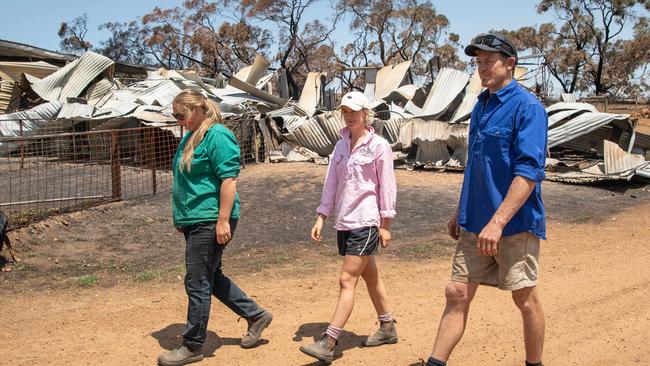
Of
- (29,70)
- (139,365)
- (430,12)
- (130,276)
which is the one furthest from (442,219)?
(430,12)

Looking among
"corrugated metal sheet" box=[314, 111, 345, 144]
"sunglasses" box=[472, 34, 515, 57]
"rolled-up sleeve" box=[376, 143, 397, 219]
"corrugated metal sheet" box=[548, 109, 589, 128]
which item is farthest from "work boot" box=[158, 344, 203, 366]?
"corrugated metal sheet" box=[548, 109, 589, 128]

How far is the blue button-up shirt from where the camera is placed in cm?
344

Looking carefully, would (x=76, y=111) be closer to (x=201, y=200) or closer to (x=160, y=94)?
(x=160, y=94)

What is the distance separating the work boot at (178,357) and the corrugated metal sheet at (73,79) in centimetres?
1655

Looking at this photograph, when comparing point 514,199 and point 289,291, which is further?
point 289,291

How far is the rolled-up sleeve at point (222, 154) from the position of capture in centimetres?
427

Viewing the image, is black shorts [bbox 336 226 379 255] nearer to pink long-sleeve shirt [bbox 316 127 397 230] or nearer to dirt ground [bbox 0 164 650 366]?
pink long-sleeve shirt [bbox 316 127 397 230]

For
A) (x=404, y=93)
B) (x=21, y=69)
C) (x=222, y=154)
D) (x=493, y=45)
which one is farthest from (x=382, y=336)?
(x=21, y=69)

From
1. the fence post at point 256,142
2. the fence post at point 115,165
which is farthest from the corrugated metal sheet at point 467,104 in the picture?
the fence post at point 115,165

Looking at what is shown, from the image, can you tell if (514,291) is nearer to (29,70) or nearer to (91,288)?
(91,288)

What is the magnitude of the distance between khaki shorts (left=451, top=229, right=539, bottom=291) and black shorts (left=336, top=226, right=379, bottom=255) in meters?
0.76

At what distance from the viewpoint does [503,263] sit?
3.61 m

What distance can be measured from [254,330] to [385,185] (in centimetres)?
135

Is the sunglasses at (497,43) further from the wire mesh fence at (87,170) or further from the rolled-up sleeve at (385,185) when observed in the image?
the wire mesh fence at (87,170)
